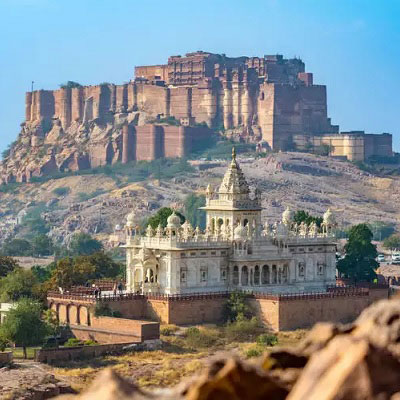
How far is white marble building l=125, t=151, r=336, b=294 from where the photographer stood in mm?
59469

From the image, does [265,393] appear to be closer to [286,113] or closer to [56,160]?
[286,113]

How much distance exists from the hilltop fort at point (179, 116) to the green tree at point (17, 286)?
247ft

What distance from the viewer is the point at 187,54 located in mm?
153250

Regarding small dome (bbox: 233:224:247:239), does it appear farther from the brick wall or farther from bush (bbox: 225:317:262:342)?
the brick wall

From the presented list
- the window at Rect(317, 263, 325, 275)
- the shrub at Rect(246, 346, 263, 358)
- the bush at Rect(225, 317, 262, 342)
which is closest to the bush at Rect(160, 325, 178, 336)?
the bush at Rect(225, 317, 262, 342)

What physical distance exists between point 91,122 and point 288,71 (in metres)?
20.8

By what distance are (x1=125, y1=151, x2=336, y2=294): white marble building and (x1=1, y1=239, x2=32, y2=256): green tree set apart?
4578cm

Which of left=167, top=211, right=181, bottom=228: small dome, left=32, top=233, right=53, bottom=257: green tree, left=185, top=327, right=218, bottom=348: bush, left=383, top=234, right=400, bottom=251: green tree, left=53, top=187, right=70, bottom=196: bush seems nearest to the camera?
left=185, top=327, right=218, bottom=348: bush

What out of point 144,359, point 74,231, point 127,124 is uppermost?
point 127,124

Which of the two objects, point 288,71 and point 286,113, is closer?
point 286,113

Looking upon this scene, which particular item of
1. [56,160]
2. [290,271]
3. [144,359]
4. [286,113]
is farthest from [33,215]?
[144,359]

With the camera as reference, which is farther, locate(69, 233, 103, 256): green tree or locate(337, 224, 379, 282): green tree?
locate(69, 233, 103, 256): green tree

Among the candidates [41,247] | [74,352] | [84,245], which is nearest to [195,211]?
[84,245]

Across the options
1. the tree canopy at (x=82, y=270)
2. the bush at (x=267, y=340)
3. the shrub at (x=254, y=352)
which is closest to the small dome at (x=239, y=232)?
the bush at (x=267, y=340)
